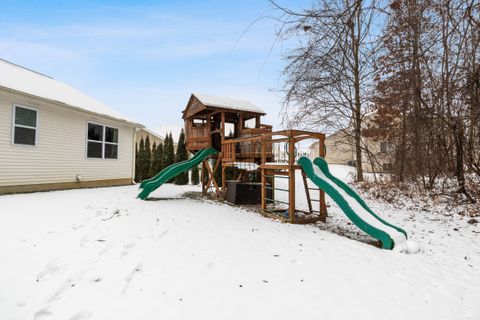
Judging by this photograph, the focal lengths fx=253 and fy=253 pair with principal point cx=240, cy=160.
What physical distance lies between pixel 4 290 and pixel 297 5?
142 inches

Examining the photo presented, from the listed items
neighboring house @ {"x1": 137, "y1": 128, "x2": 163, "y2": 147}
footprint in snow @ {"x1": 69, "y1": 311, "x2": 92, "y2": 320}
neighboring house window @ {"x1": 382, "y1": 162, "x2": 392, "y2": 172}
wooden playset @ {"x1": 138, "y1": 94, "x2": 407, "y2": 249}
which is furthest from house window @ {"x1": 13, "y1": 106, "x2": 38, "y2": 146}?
neighboring house window @ {"x1": 382, "y1": 162, "x2": 392, "y2": 172}

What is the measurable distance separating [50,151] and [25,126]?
42.5 inches

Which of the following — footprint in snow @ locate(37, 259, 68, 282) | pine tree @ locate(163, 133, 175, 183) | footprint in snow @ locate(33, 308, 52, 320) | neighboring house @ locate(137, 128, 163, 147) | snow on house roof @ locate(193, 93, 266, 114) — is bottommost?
footprint in snow @ locate(33, 308, 52, 320)

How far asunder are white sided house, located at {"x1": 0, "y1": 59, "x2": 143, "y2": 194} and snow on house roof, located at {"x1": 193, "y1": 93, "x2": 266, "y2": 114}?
4.39 meters

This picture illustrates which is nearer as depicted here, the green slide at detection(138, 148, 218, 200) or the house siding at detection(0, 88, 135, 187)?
the house siding at detection(0, 88, 135, 187)

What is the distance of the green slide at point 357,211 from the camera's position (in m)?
3.85

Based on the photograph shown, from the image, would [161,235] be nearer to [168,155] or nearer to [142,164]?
[168,155]

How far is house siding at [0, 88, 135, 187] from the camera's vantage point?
7.53m

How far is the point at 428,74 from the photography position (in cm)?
580

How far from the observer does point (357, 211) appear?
4.32m

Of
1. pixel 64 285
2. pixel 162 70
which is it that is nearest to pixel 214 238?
pixel 64 285

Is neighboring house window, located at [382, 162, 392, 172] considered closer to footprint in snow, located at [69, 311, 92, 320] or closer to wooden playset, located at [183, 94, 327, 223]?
wooden playset, located at [183, 94, 327, 223]

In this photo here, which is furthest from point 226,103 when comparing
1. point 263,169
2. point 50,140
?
point 50,140

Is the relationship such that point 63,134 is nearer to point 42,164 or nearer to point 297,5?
point 42,164
